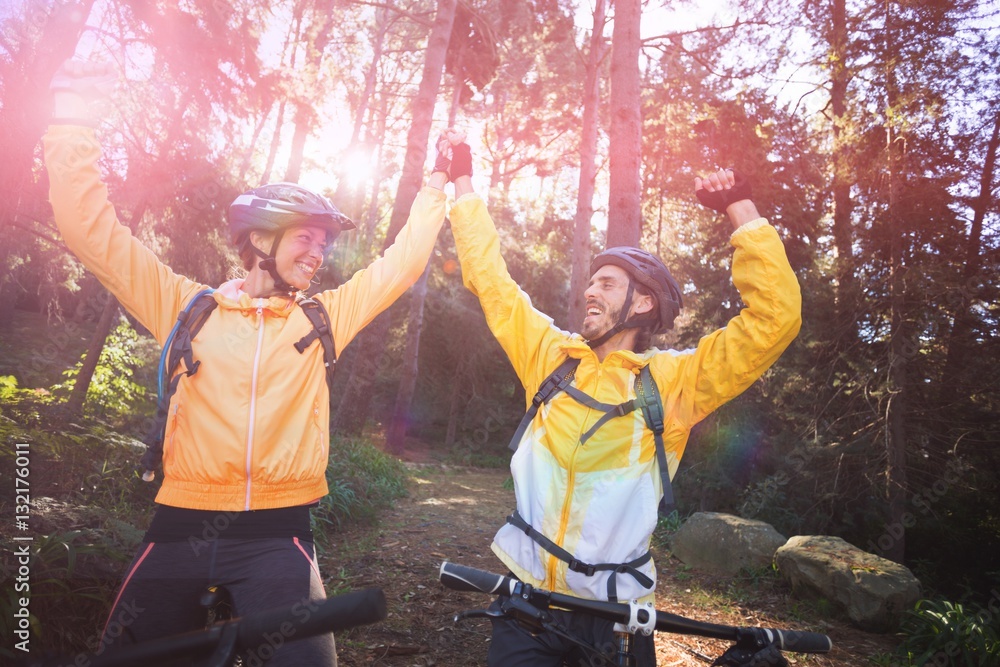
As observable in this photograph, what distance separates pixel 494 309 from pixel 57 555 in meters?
3.45

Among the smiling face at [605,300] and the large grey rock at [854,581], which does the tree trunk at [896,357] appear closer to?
the large grey rock at [854,581]

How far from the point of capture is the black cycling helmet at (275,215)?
289 cm

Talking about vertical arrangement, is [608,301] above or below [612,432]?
above

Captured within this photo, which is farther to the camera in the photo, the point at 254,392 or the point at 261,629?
the point at 254,392

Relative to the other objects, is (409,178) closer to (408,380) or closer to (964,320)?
(408,380)

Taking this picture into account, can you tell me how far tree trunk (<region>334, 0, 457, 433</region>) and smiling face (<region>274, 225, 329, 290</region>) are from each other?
31.1 feet

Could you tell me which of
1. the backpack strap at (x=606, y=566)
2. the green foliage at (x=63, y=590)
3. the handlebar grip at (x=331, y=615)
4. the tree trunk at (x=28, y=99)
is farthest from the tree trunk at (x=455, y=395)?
the handlebar grip at (x=331, y=615)

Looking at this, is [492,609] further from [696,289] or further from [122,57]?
[696,289]

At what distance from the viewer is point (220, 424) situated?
2424 millimetres

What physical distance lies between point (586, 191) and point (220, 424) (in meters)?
13.0

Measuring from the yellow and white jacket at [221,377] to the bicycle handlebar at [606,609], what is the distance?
2.93ft

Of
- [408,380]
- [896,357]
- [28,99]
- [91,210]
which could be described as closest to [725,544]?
[896,357]

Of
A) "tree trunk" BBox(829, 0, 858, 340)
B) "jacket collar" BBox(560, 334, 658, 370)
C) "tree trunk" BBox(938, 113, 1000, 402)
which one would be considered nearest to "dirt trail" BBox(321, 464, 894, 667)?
"jacket collar" BBox(560, 334, 658, 370)

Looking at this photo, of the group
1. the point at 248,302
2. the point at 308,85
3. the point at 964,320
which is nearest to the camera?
the point at 248,302
